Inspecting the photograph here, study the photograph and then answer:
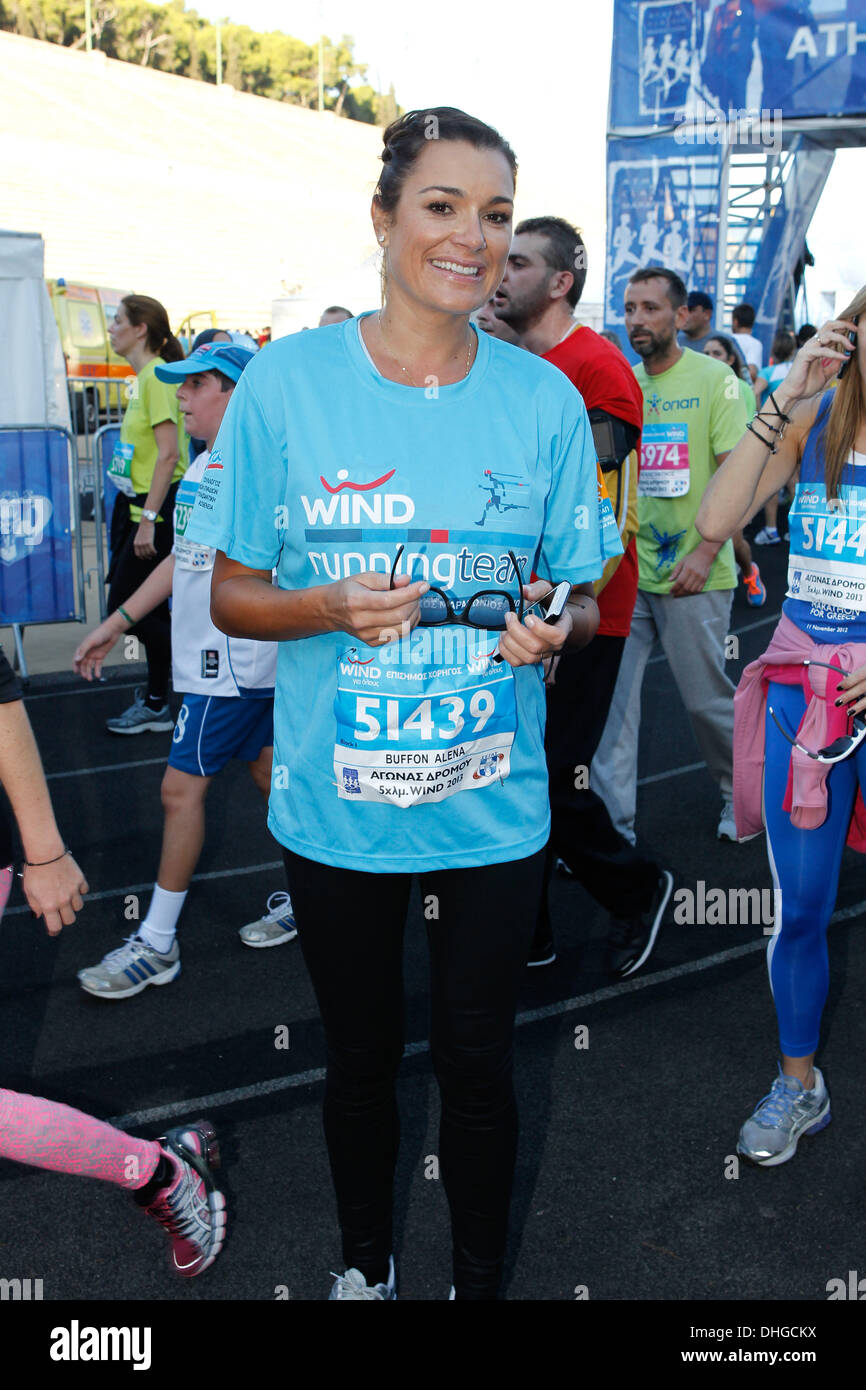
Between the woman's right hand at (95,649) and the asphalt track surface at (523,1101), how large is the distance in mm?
1011

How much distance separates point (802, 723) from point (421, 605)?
131cm

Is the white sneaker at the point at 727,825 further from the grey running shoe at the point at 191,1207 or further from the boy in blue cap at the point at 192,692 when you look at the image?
the grey running shoe at the point at 191,1207

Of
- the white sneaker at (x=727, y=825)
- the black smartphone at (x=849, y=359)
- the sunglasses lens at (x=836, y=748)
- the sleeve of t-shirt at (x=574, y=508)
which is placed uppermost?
the black smartphone at (x=849, y=359)

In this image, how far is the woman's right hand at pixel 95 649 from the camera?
12.6 ft

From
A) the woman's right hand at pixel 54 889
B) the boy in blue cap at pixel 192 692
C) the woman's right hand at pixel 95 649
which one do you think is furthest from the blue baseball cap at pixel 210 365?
the woman's right hand at pixel 54 889

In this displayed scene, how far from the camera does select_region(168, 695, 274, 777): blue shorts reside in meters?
3.74

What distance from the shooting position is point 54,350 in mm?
8375

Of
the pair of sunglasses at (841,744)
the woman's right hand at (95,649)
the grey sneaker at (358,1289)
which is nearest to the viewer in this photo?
the grey sneaker at (358,1289)

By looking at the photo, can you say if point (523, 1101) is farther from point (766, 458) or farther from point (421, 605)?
point (421, 605)

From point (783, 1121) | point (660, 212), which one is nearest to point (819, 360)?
point (783, 1121)

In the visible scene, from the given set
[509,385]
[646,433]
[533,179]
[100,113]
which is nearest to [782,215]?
[646,433]

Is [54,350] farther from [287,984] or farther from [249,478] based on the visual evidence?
[249,478]

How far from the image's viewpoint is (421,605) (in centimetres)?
191
